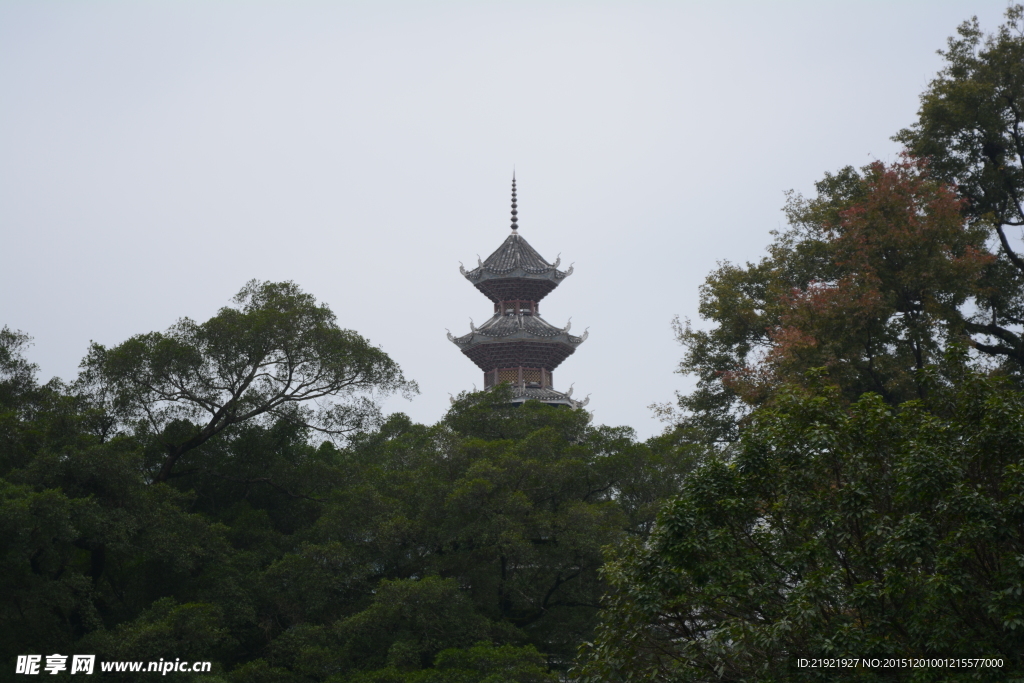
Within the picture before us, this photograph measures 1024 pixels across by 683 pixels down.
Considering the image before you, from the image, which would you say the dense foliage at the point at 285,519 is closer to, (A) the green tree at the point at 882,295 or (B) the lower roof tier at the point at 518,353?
(A) the green tree at the point at 882,295

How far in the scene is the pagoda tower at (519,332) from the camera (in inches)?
1321

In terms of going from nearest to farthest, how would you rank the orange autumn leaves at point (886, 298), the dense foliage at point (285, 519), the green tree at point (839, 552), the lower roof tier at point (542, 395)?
the green tree at point (839, 552) → the orange autumn leaves at point (886, 298) → the dense foliage at point (285, 519) → the lower roof tier at point (542, 395)

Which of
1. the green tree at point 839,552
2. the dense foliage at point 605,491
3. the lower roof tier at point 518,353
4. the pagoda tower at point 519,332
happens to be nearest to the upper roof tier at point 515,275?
the pagoda tower at point 519,332

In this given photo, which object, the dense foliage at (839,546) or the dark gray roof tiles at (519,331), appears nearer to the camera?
the dense foliage at (839,546)

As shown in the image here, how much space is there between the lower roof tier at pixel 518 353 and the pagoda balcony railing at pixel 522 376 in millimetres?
134

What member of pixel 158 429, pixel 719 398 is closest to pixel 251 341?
pixel 158 429

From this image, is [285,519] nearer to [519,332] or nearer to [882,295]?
[882,295]

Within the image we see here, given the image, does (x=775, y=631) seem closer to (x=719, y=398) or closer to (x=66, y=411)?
(x=719, y=398)

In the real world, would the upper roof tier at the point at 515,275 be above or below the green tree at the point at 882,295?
above

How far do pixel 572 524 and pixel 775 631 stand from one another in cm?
848

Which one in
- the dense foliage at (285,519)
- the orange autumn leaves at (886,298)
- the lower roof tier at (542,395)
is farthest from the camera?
the lower roof tier at (542,395)

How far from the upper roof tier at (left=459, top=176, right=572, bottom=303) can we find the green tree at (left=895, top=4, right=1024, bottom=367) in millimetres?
18719

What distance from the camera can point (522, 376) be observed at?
3406cm

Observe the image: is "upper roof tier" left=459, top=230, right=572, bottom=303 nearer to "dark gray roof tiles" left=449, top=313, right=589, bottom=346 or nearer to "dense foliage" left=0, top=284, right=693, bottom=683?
"dark gray roof tiles" left=449, top=313, right=589, bottom=346
